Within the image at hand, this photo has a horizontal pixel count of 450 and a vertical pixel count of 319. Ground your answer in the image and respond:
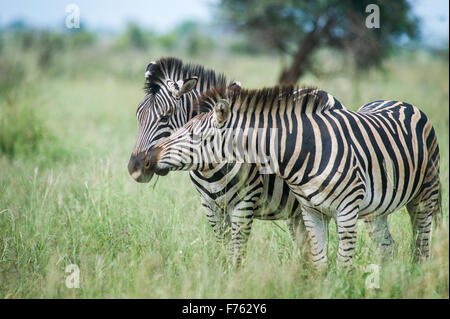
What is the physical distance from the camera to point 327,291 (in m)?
3.59

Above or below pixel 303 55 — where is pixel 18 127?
below

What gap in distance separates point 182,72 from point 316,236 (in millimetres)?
2202

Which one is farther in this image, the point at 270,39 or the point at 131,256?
the point at 270,39

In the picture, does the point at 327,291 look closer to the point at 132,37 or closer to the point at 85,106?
the point at 85,106

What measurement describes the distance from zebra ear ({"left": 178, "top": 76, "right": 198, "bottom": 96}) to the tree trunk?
958cm

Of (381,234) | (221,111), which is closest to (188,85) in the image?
(221,111)

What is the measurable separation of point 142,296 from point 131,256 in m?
0.69

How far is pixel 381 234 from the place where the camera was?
4520mm

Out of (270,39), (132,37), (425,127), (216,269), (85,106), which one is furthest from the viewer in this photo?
(132,37)

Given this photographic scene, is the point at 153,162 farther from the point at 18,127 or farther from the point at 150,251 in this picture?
the point at 18,127

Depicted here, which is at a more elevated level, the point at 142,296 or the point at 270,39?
the point at 270,39

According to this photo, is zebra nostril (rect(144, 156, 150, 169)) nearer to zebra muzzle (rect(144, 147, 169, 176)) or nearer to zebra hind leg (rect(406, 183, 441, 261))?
zebra muzzle (rect(144, 147, 169, 176))
